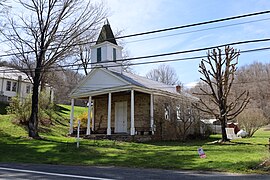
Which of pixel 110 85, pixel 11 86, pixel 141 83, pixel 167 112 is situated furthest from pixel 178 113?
pixel 11 86

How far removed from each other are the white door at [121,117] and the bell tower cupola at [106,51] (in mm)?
3187

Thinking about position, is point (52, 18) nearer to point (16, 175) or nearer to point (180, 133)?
point (180, 133)

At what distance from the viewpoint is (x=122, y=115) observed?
22.9 meters

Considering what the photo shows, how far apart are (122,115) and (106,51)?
555 cm

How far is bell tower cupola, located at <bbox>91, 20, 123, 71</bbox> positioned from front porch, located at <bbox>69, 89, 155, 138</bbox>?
8.44ft

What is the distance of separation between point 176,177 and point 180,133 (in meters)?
13.6

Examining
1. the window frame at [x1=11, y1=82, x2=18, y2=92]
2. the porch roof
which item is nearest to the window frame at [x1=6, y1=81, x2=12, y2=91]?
the window frame at [x1=11, y1=82, x2=18, y2=92]

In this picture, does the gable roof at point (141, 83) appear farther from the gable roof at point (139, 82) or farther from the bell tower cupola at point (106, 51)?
the bell tower cupola at point (106, 51)

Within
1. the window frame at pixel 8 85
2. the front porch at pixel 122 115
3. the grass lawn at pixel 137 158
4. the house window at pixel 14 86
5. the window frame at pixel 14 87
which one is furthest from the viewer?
the house window at pixel 14 86

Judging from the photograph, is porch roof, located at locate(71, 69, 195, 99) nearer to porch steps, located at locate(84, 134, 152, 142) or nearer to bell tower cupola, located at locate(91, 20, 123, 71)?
bell tower cupola, located at locate(91, 20, 123, 71)

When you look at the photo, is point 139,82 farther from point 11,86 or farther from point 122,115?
point 11,86

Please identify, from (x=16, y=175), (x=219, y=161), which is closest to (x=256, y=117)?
(x=219, y=161)

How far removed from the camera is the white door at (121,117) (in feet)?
74.2

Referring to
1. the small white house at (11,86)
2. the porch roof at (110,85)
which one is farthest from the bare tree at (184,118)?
the small white house at (11,86)
